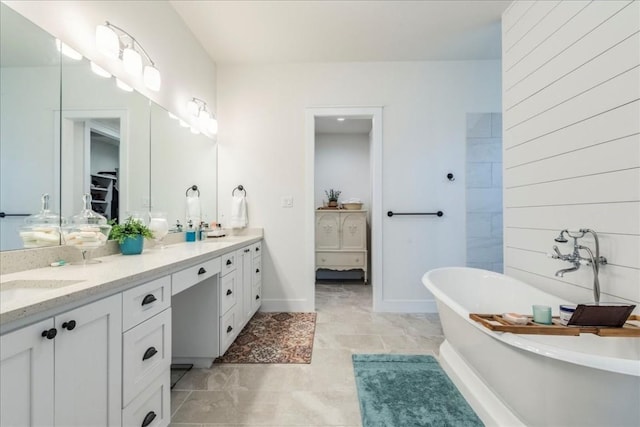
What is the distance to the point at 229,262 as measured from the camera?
2096 mm

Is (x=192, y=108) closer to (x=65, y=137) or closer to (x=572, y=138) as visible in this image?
(x=65, y=137)

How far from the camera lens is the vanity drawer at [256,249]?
2.74 meters

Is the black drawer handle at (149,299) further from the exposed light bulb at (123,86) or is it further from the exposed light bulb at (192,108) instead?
the exposed light bulb at (192,108)

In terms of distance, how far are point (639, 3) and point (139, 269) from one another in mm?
2386

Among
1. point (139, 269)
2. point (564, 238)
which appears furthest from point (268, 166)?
point (564, 238)

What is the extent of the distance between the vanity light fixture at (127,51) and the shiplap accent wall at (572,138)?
2562mm

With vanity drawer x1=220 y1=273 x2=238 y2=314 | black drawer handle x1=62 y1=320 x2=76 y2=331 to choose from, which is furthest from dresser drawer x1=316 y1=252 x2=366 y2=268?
black drawer handle x1=62 y1=320 x2=76 y2=331

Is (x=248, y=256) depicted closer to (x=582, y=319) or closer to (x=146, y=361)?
(x=146, y=361)

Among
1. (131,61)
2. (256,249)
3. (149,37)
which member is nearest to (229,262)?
(256,249)

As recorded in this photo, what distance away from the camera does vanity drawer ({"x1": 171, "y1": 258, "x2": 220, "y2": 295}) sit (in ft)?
4.50

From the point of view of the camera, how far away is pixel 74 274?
1.07m

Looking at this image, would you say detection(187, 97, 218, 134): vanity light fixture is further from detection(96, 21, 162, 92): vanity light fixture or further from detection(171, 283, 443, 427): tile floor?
detection(171, 283, 443, 427): tile floor

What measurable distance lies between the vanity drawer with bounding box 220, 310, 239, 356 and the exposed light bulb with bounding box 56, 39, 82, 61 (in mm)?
1674

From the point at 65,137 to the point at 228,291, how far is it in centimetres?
129
